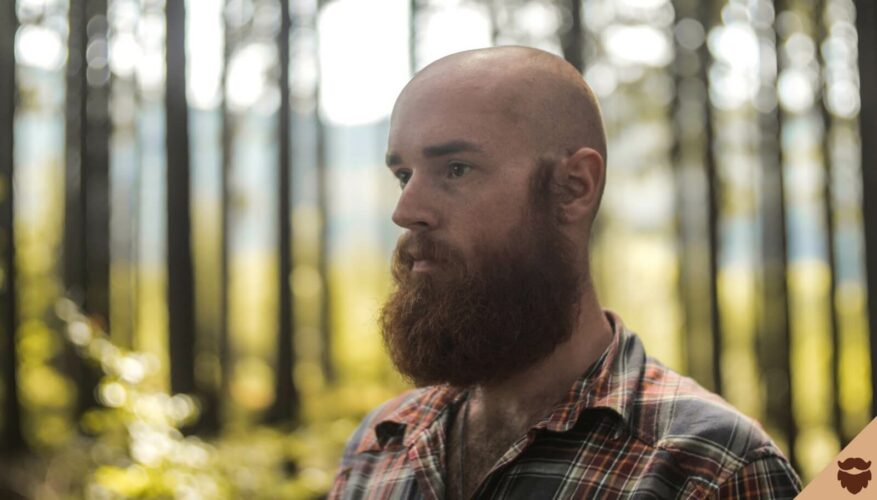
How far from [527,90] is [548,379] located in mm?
360

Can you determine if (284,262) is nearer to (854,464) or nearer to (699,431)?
(699,431)

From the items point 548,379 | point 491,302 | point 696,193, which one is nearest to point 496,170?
point 491,302

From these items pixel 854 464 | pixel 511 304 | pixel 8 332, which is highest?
pixel 511 304

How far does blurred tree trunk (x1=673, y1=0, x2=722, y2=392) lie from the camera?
458 centimetres

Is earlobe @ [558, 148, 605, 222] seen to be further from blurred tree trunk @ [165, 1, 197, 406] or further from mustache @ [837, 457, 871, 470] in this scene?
blurred tree trunk @ [165, 1, 197, 406]

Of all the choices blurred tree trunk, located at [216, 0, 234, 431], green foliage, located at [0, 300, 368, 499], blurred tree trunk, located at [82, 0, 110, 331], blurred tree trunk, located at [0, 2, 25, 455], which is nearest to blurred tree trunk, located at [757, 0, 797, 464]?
green foliage, located at [0, 300, 368, 499]

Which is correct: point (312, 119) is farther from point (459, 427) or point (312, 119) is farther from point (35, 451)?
point (459, 427)

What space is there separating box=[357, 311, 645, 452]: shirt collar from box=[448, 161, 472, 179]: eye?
0.29 meters

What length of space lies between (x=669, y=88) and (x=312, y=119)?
1804 millimetres

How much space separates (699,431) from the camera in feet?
3.31

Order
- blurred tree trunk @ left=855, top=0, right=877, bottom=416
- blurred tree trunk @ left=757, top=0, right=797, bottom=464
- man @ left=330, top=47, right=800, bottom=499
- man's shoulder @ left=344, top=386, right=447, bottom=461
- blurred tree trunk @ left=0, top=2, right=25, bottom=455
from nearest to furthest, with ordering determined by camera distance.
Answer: man @ left=330, top=47, right=800, bottom=499 → man's shoulder @ left=344, top=386, right=447, bottom=461 → blurred tree trunk @ left=0, top=2, right=25, bottom=455 → blurred tree trunk @ left=855, top=0, right=877, bottom=416 → blurred tree trunk @ left=757, top=0, right=797, bottom=464

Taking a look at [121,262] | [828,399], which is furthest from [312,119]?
[828,399]

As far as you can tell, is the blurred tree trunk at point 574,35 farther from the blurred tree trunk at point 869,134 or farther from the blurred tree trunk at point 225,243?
the blurred tree trunk at point 225,243

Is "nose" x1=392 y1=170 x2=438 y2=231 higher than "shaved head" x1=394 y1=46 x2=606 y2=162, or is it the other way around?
"shaved head" x1=394 y1=46 x2=606 y2=162
